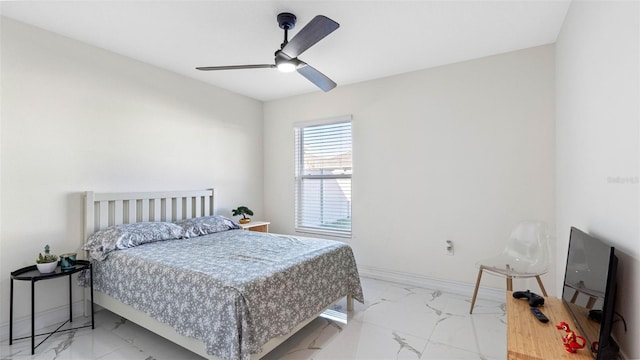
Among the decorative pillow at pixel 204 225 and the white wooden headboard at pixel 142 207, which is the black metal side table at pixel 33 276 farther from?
the decorative pillow at pixel 204 225

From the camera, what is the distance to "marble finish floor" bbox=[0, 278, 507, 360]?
2080 mm

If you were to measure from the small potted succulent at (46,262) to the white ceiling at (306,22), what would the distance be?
6.01ft

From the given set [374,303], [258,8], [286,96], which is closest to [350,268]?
[374,303]

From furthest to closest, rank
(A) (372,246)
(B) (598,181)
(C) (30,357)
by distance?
(A) (372,246) < (C) (30,357) < (B) (598,181)

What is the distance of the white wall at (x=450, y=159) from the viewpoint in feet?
9.32

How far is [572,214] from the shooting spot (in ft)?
6.95

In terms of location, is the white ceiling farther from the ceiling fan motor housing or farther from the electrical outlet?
the electrical outlet

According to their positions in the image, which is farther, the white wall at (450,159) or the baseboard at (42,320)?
the white wall at (450,159)

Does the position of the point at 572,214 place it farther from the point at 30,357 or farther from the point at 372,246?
the point at 30,357

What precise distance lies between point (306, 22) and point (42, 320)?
3.25 metres

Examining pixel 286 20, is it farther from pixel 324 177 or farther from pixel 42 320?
pixel 42 320

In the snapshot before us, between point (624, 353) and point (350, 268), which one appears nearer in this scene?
point (624, 353)

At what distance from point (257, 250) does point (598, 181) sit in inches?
91.9

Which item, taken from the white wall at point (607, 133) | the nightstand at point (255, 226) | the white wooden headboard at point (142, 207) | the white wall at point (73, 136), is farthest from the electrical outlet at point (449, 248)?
the white wall at point (73, 136)
